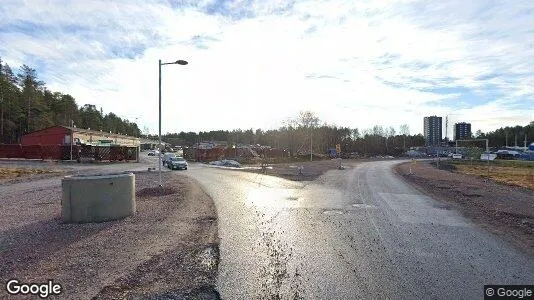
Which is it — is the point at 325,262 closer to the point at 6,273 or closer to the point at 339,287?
the point at 339,287

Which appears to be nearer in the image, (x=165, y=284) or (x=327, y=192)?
(x=165, y=284)

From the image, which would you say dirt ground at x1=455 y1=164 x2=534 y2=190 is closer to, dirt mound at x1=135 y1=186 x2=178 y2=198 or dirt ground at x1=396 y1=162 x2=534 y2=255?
dirt ground at x1=396 y1=162 x2=534 y2=255

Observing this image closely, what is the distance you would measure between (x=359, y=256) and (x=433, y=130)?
474 ft

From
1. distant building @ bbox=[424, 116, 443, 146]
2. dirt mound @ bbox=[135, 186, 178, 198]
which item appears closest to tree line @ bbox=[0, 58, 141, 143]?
dirt mound @ bbox=[135, 186, 178, 198]

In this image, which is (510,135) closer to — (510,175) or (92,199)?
(510,175)

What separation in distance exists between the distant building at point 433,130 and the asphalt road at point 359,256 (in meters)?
130

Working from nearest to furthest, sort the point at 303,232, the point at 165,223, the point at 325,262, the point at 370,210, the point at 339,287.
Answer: the point at 339,287, the point at 325,262, the point at 303,232, the point at 165,223, the point at 370,210

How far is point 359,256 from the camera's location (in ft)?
26.0

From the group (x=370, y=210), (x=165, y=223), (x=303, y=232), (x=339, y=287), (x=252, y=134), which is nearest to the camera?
(x=339, y=287)

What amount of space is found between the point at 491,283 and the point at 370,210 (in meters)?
8.00

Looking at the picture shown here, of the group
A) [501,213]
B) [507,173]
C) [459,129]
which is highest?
[459,129]

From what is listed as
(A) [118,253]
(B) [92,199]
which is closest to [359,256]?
(A) [118,253]

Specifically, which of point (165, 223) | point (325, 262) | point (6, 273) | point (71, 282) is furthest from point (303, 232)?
→ point (6, 273)

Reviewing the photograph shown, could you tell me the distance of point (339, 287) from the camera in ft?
20.1
